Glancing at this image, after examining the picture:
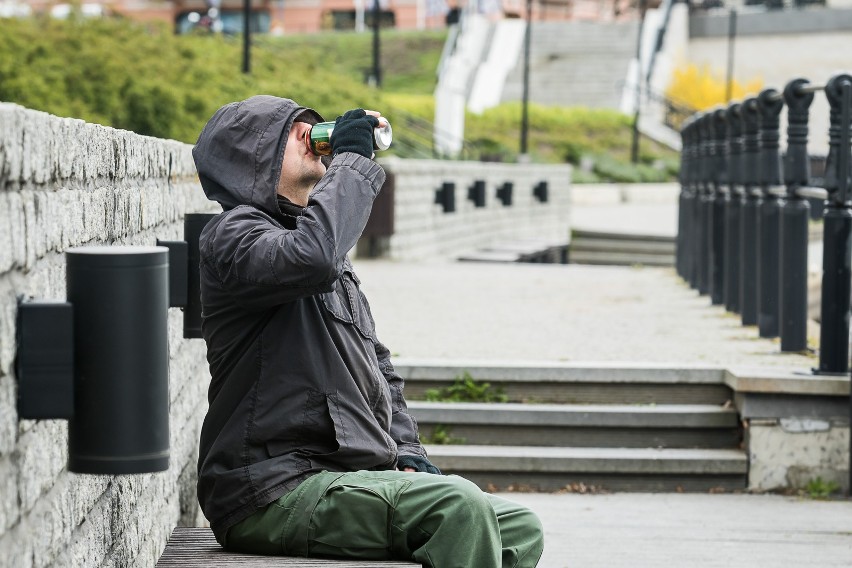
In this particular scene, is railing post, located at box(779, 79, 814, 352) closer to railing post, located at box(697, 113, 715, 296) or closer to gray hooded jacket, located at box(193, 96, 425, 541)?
railing post, located at box(697, 113, 715, 296)

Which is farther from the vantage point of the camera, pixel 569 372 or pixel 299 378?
pixel 569 372

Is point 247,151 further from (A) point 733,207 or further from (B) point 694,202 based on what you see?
(B) point 694,202

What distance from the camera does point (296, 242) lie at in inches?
141

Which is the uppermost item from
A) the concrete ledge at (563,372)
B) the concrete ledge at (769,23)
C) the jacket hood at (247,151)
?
the concrete ledge at (769,23)

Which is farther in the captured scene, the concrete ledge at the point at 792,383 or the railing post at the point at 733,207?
the railing post at the point at 733,207

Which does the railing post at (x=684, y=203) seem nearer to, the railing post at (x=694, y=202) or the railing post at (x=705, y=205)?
the railing post at (x=694, y=202)

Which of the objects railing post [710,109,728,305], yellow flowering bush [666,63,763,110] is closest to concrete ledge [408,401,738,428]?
railing post [710,109,728,305]

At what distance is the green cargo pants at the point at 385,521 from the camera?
3.65 metres

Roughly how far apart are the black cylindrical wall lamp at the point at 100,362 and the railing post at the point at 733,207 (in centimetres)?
763

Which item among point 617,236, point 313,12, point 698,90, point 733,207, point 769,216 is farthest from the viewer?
point 313,12

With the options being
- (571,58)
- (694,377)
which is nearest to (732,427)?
(694,377)

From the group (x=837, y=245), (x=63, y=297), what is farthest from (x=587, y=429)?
(x=63, y=297)

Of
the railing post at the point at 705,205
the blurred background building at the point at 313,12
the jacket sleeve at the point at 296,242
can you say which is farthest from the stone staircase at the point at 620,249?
the blurred background building at the point at 313,12

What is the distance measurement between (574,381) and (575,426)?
0.99ft
